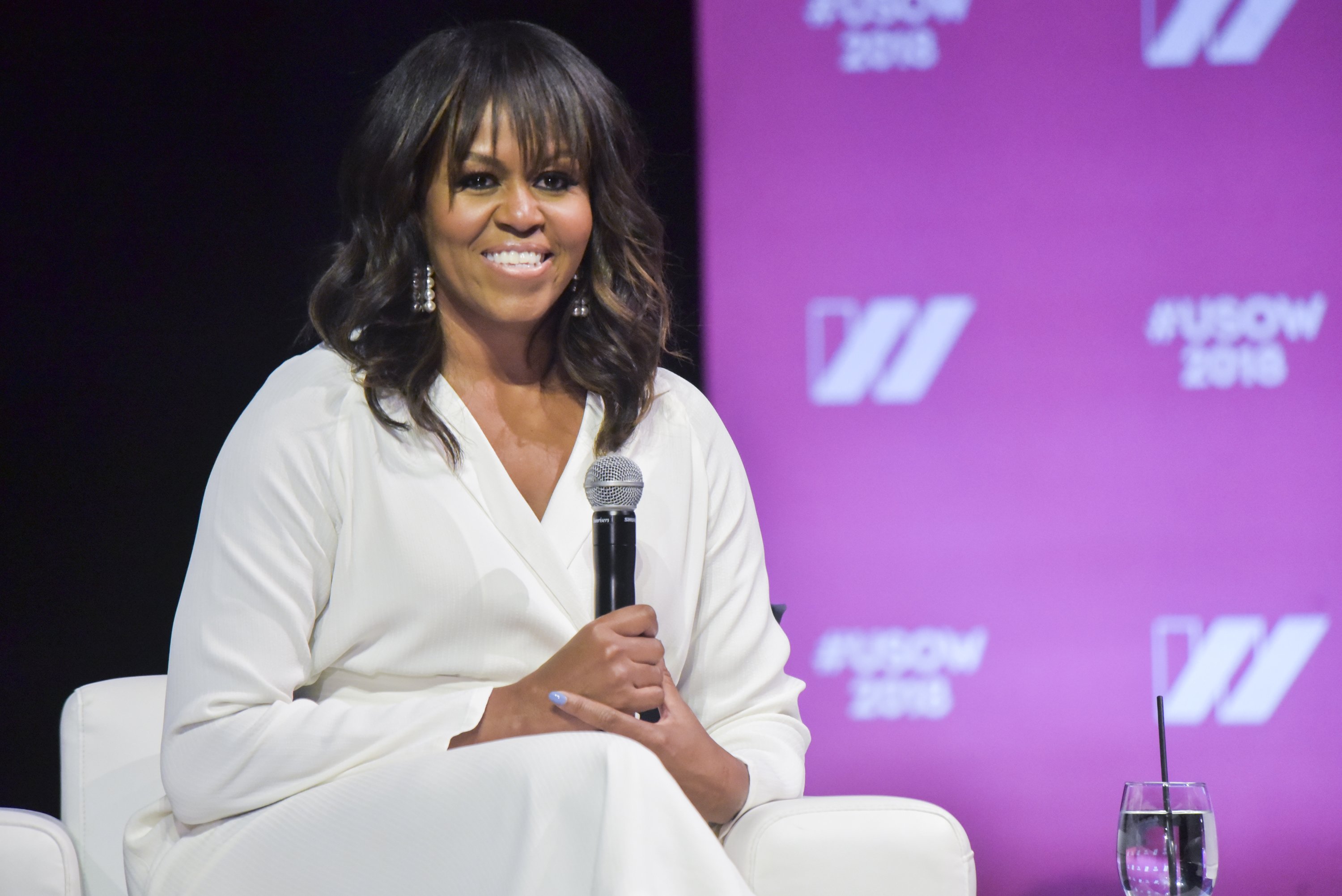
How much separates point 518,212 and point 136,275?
134cm

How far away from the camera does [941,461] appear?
2.88m

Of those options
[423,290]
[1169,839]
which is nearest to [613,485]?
[423,290]

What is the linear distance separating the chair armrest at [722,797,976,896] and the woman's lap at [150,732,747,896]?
1.19 feet

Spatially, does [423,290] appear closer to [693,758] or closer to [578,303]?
[578,303]

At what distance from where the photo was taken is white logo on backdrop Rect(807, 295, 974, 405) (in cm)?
289

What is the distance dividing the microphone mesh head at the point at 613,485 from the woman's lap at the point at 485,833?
0.30 metres

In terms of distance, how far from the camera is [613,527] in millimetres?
1406

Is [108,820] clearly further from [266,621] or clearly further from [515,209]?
[515,209]

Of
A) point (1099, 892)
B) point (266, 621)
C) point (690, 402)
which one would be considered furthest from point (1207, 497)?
point (266, 621)

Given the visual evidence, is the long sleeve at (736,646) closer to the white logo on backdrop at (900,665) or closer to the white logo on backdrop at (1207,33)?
the white logo on backdrop at (900,665)

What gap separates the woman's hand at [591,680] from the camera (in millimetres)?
1386

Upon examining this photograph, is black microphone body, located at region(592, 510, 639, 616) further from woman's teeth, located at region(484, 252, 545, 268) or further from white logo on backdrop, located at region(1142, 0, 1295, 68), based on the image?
white logo on backdrop, located at region(1142, 0, 1295, 68)

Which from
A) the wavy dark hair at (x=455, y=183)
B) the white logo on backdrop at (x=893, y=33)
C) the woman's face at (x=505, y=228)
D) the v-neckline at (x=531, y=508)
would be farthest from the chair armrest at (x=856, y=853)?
the white logo on backdrop at (x=893, y=33)

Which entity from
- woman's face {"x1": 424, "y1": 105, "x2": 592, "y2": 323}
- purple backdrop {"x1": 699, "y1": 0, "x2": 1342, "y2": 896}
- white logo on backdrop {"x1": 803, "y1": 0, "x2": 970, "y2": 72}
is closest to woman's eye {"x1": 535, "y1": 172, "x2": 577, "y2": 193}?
woman's face {"x1": 424, "y1": 105, "x2": 592, "y2": 323}
